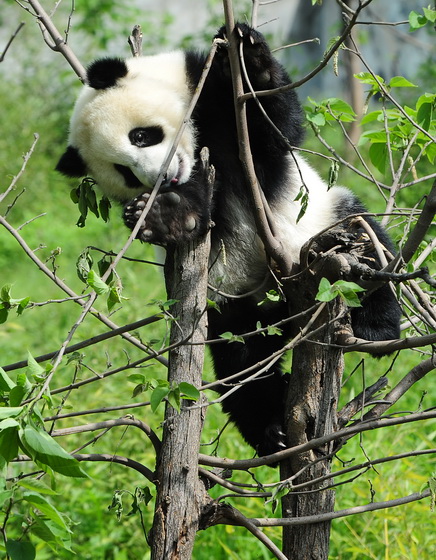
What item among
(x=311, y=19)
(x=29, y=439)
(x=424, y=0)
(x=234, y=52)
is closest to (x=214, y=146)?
(x=234, y=52)

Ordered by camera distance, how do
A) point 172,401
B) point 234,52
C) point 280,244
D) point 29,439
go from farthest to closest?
point 280,244
point 234,52
point 172,401
point 29,439

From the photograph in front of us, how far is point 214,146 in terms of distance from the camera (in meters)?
2.71

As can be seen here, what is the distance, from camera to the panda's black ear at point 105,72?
8.70 feet

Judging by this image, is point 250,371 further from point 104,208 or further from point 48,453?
point 48,453

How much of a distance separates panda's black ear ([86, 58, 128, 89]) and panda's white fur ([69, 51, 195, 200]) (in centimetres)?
3

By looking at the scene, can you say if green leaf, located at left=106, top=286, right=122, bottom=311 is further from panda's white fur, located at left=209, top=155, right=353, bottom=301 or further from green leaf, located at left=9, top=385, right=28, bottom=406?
panda's white fur, located at left=209, top=155, right=353, bottom=301

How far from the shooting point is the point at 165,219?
227 centimetres

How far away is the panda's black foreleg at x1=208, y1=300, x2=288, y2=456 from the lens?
2916 mm

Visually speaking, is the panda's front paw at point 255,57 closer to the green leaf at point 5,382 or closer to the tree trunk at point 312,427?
the tree trunk at point 312,427

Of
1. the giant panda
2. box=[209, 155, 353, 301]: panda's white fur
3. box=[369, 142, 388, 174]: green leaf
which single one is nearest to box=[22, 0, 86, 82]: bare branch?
the giant panda

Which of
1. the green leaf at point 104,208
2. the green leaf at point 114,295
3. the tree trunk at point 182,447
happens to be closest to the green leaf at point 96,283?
the green leaf at point 114,295

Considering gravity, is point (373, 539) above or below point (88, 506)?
below

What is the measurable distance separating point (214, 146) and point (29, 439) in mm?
1591

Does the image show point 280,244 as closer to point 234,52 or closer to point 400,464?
point 234,52
